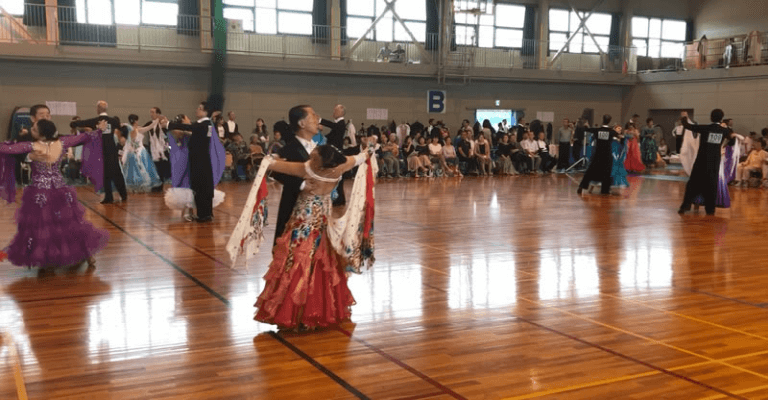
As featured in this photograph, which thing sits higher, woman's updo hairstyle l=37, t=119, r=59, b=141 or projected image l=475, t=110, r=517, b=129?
projected image l=475, t=110, r=517, b=129

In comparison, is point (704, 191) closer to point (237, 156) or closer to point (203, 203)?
point (203, 203)

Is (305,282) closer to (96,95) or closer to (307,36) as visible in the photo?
(96,95)

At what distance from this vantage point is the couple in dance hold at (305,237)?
4648 mm

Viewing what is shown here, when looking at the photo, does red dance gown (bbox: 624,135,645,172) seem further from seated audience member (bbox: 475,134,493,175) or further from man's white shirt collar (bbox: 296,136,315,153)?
man's white shirt collar (bbox: 296,136,315,153)

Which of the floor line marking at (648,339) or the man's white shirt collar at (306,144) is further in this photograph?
the man's white shirt collar at (306,144)

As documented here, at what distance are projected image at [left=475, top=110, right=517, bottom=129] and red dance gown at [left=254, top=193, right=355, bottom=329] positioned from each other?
65.3ft

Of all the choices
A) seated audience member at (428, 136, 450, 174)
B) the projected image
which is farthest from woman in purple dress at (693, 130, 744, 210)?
the projected image

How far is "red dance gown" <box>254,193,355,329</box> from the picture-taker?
4648mm

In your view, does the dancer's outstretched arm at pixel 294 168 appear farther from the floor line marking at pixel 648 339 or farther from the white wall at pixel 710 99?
the white wall at pixel 710 99

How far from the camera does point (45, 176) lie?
6.41 meters

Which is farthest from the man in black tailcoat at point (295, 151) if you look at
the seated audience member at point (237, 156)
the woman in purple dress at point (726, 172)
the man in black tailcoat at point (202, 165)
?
the seated audience member at point (237, 156)

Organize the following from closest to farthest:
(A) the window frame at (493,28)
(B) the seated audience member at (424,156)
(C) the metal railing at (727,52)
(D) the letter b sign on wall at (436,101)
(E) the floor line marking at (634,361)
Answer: (E) the floor line marking at (634,361)
(B) the seated audience member at (424,156)
(C) the metal railing at (727,52)
(D) the letter b sign on wall at (436,101)
(A) the window frame at (493,28)

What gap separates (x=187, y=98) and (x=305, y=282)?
16.3 metres

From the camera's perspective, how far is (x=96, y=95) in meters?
18.9
